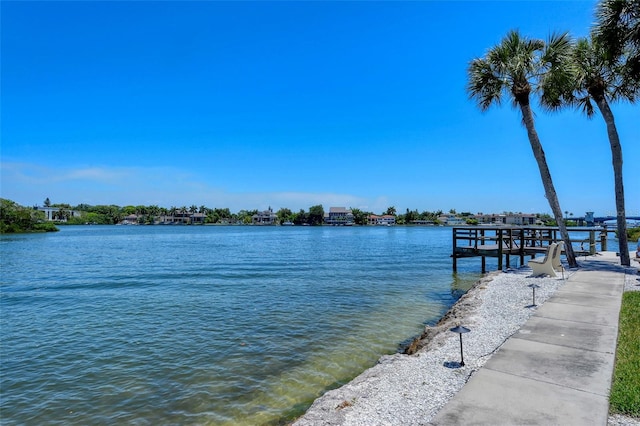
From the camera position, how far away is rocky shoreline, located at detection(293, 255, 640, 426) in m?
4.55

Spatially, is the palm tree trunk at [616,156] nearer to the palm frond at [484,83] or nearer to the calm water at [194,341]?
the palm frond at [484,83]

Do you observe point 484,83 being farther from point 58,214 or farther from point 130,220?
point 130,220

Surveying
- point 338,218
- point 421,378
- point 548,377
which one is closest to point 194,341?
point 421,378

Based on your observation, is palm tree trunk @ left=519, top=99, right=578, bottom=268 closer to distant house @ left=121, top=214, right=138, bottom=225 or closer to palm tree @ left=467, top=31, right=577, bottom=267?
palm tree @ left=467, top=31, right=577, bottom=267

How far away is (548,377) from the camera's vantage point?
196 inches

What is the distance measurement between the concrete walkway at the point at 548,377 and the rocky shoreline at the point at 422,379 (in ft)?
0.88

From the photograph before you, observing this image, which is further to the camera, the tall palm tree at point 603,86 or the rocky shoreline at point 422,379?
the tall palm tree at point 603,86

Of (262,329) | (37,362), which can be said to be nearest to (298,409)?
(262,329)

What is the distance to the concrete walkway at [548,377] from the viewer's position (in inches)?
159

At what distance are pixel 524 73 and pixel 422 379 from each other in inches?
628

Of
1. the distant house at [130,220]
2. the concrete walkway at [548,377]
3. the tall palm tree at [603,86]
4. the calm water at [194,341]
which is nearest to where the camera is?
the concrete walkway at [548,377]

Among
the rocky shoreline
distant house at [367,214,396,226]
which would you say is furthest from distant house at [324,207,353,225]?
the rocky shoreline

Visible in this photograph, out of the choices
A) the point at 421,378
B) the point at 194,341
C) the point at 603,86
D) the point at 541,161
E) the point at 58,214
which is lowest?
the point at 194,341

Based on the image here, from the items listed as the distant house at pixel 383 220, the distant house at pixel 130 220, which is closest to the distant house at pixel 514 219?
the distant house at pixel 383 220
